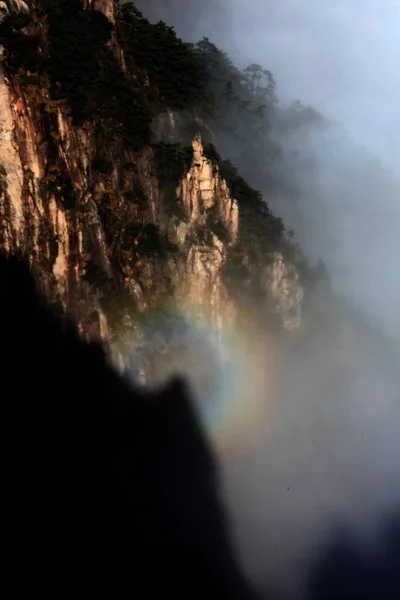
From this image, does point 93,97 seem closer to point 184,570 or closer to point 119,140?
point 119,140

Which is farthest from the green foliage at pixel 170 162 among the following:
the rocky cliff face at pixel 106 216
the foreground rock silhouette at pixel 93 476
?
the foreground rock silhouette at pixel 93 476

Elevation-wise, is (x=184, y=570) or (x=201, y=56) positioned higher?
(x=201, y=56)

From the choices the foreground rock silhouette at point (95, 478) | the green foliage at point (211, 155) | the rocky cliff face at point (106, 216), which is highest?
the green foliage at point (211, 155)

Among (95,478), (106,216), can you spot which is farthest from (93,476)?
(106,216)

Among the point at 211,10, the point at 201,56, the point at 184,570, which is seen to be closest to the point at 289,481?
the point at 184,570

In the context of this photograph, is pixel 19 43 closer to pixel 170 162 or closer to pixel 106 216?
pixel 106 216

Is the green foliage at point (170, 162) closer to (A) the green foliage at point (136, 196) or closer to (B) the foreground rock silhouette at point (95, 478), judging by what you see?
(A) the green foliage at point (136, 196)

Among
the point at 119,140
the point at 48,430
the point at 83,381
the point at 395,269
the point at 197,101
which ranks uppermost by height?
the point at 395,269
